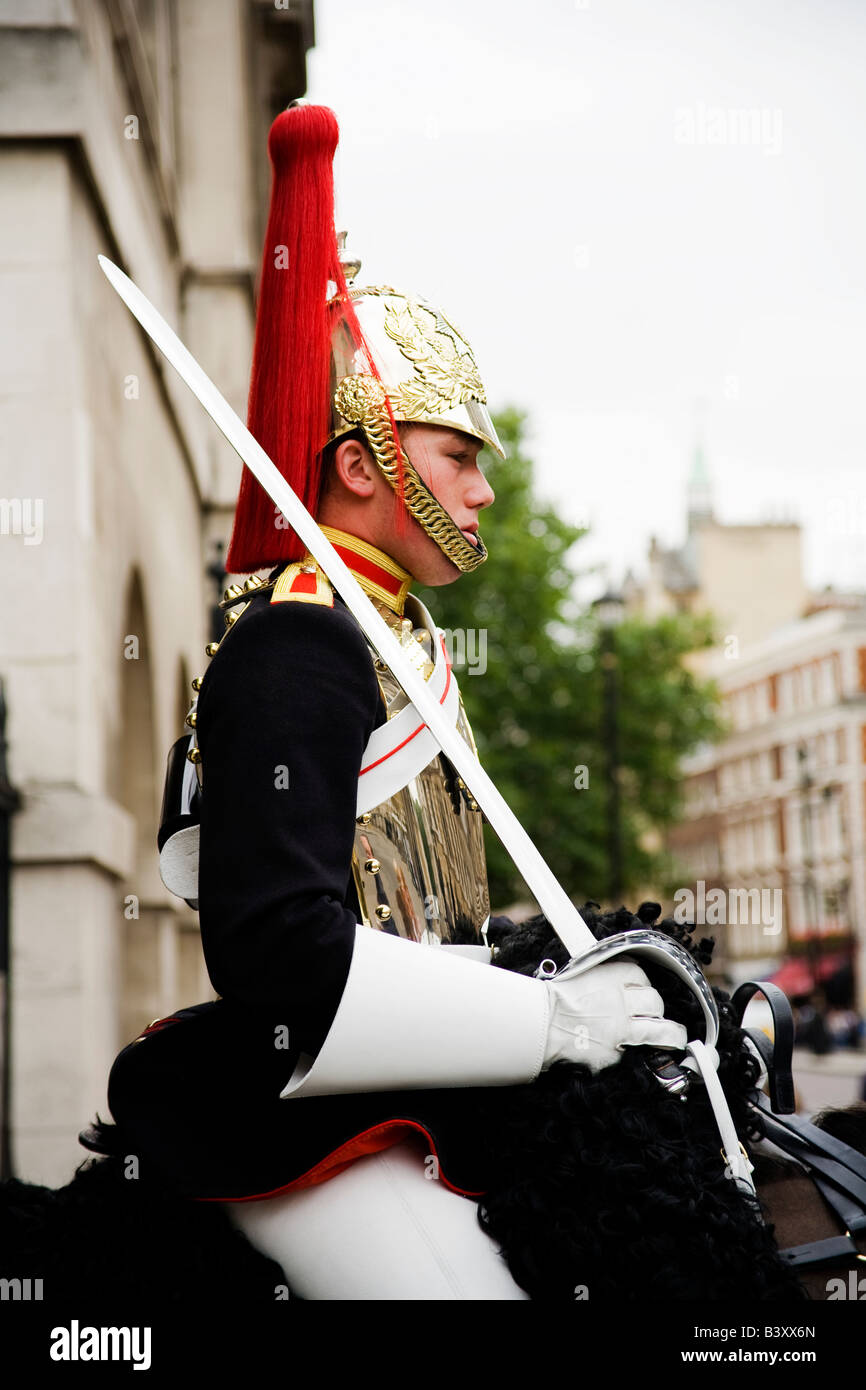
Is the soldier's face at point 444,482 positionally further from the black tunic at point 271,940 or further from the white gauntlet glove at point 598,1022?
the white gauntlet glove at point 598,1022

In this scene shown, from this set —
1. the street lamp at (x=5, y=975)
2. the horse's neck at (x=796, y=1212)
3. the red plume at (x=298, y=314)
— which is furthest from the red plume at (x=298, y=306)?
the street lamp at (x=5, y=975)

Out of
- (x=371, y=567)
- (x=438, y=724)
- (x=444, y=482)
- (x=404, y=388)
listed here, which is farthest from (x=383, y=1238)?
(x=404, y=388)

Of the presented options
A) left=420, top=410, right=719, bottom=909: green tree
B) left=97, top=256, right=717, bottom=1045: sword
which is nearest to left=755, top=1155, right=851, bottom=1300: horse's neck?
left=97, top=256, right=717, bottom=1045: sword

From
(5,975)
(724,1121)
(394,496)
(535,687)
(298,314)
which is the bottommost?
(724,1121)

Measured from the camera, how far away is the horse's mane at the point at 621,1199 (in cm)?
208

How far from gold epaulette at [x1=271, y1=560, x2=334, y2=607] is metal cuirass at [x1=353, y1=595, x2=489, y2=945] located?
0.19 metres

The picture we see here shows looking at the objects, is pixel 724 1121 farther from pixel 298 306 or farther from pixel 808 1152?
pixel 298 306

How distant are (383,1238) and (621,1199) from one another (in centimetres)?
34

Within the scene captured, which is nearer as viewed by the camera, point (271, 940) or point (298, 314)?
point (271, 940)

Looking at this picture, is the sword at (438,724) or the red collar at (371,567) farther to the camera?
the red collar at (371,567)

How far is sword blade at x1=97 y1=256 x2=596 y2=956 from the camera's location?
91.0 inches

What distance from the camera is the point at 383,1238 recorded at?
2.19 meters

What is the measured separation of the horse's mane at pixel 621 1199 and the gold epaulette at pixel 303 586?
2.58 feet
